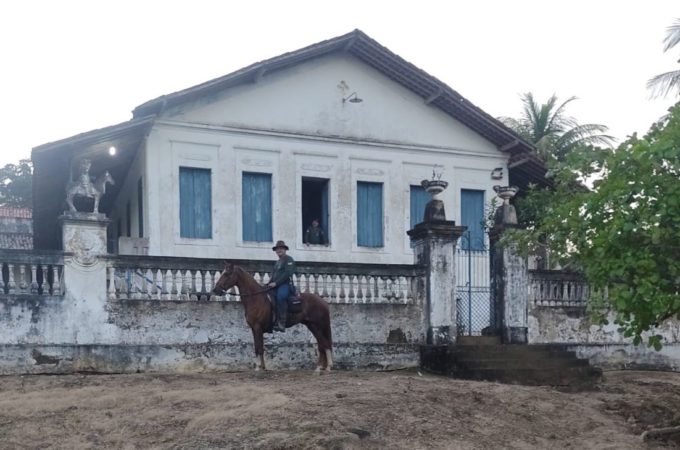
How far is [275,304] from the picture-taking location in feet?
39.6

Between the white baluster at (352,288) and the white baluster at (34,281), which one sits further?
the white baluster at (352,288)

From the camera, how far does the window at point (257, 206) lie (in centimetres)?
1750

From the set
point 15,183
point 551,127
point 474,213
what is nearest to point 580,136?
point 551,127

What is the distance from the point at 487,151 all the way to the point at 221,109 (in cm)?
698

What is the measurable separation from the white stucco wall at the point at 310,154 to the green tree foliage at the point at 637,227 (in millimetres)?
8910

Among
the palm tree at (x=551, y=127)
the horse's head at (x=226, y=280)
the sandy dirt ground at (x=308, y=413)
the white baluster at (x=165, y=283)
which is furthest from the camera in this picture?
the palm tree at (x=551, y=127)

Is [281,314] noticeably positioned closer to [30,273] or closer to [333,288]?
[333,288]

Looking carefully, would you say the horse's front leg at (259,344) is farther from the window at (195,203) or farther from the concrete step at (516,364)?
the window at (195,203)

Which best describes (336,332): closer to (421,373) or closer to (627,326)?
(421,373)

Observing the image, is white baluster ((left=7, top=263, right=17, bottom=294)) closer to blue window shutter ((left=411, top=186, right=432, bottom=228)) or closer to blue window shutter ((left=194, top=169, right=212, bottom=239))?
blue window shutter ((left=194, top=169, right=212, bottom=239))

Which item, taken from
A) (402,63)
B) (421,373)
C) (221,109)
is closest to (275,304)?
(421,373)

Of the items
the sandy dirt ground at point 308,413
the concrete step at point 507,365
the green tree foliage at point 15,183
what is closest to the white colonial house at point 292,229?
the concrete step at point 507,365

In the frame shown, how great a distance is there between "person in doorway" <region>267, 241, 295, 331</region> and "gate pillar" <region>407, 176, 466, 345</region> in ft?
9.78

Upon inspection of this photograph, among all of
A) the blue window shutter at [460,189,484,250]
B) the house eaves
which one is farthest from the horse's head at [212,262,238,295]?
the blue window shutter at [460,189,484,250]
